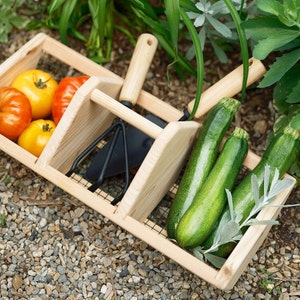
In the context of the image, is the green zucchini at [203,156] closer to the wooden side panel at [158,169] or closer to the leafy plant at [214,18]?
the wooden side panel at [158,169]

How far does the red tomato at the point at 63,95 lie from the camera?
7.56 ft

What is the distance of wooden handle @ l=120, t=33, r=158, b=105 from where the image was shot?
2303 millimetres

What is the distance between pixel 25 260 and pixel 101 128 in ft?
1.75

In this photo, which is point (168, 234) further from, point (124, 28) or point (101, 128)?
point (124, 28)

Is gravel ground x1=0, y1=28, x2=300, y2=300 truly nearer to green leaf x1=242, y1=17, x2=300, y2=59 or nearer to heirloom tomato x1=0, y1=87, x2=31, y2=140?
heirloom tomato x1=0, y1=87, x2=31, y2=140

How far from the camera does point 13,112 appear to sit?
2258 millimetres

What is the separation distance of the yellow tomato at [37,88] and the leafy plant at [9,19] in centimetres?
39

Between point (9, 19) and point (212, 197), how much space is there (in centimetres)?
122

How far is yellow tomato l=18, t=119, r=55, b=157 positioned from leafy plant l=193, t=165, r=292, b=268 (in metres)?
0.64

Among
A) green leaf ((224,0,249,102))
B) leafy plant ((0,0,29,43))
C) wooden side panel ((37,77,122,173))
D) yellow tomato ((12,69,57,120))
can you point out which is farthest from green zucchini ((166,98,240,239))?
leafy plant ((0,0,29,43))

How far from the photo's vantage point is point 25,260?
229 centimetres

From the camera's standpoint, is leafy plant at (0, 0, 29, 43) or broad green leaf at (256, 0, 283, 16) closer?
broad green leaf at (256, 0, 283, 16)

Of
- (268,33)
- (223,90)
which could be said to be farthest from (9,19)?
(268,33)

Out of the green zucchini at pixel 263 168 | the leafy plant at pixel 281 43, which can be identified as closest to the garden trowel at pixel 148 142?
the leafy plant at pixel 281 43
